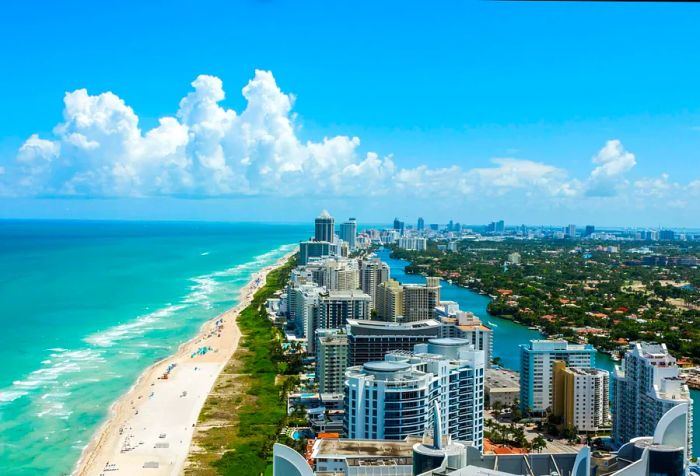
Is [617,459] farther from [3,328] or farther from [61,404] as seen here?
[3,328]

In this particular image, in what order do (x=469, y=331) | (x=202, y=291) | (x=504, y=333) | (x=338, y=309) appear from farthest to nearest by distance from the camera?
(x=202, y=291)
(x=504, y=333)
(x=338, y=309)
(x=469, y=331)

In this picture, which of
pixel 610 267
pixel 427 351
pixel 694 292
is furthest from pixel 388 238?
pixel 427 351

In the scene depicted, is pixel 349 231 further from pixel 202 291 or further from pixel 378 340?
pixel 378 340

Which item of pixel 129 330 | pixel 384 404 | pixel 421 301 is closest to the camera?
pixel 384 404

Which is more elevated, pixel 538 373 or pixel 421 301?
pixel 421 301

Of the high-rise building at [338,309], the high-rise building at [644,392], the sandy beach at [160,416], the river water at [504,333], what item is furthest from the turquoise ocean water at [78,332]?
the river water at [504,333]

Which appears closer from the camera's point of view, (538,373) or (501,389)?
(538,373)

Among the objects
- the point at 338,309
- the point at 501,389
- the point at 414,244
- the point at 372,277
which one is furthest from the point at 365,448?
the point at 414,244

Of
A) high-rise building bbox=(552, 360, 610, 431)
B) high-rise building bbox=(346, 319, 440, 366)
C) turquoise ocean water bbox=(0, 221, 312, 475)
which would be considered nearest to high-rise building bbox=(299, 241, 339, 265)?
turquoise ocean water bbox=(0, 221, 312, 475)
